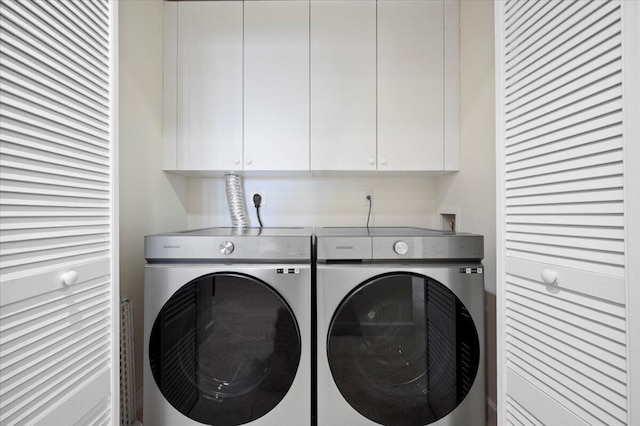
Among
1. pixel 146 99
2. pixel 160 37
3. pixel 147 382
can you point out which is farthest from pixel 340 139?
pixel 147 382

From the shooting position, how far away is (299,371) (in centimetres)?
122

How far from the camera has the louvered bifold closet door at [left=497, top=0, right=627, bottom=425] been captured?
617mm

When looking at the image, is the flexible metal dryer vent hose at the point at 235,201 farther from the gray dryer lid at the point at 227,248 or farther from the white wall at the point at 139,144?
the gray dryer lid at the point at 227,248

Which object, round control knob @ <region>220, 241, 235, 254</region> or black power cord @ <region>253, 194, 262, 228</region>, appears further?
black power cord @ <region>253, 194, 262, 228</region>

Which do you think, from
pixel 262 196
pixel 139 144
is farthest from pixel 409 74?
pixel 139 144

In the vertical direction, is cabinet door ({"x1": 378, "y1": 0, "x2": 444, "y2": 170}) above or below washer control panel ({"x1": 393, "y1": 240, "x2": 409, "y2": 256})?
above

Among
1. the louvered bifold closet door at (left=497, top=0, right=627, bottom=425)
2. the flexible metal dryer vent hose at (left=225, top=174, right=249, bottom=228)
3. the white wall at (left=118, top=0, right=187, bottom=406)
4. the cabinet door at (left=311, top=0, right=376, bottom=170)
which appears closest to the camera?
the louvered bifold closet door at (left=497, top=0, right=627, bottom=425)

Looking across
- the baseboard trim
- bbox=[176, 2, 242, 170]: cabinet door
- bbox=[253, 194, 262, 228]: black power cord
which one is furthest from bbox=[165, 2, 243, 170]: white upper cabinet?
the baseboard trim

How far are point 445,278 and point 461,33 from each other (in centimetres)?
142

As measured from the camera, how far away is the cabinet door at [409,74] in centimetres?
169

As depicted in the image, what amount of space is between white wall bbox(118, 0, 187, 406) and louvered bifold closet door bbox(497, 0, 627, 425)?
5.17 feet

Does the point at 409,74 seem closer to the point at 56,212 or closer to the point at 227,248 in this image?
the point at 227,248

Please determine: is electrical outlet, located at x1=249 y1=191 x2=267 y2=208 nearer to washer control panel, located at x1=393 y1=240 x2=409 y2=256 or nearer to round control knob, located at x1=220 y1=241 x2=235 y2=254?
round control knob, located at x1=220 y1=241 x2=235 y2=254

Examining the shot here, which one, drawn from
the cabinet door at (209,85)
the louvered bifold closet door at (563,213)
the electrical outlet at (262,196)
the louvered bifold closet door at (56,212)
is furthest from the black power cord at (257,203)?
the louvered bifold closet door at (563,213)
